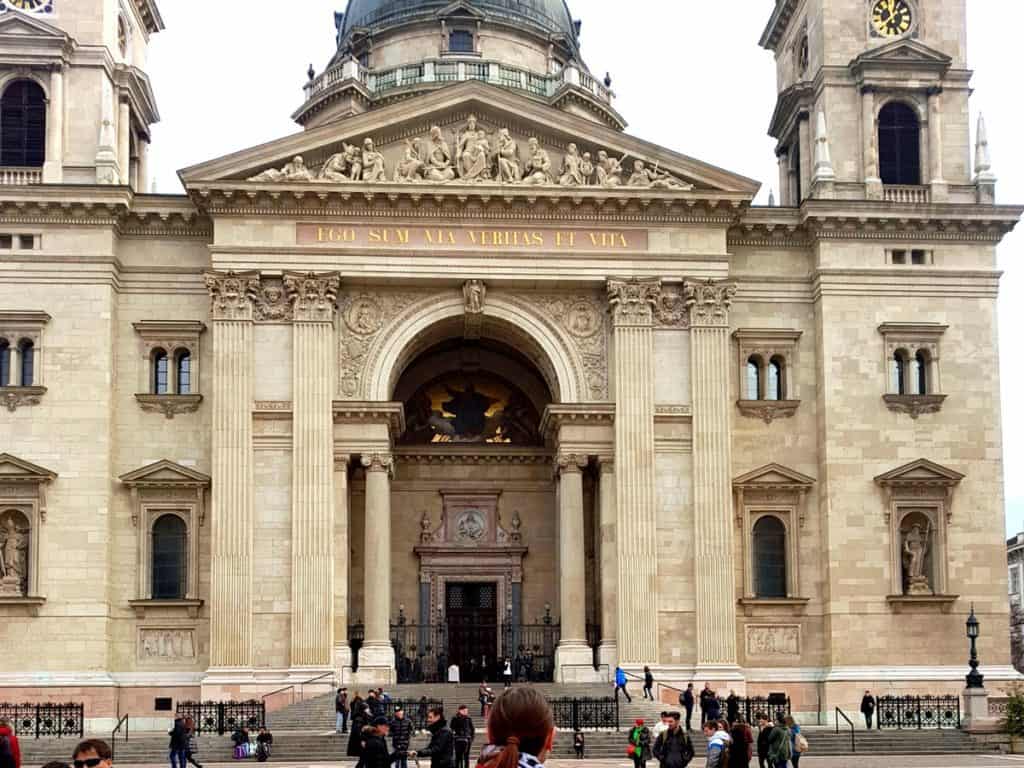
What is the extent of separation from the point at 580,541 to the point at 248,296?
12486 mm

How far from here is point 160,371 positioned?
170 feet

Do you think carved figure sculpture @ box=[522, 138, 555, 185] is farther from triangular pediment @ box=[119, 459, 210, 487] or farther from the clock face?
triangular pediment @ box=[119, 459, 210, 487]

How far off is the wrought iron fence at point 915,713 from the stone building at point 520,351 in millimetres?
1849

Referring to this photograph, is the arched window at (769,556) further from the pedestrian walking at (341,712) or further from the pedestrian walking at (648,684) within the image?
the pedestrian walking at (341,712)

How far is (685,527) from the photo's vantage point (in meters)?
50.5

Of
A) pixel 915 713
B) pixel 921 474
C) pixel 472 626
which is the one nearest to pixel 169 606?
pixel 472 626

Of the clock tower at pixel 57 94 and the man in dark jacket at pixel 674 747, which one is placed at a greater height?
the clock tower at pixel 57 94

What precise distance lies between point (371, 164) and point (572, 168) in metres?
6.13

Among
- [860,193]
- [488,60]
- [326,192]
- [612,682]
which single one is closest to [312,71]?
[488,60]

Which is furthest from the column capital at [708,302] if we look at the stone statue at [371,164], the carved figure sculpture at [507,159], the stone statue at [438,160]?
the stone statue at [371,164]

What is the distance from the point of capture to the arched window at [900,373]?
5269 centimetres

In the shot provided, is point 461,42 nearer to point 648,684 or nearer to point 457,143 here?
point 457,143

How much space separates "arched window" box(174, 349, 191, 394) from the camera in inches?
2035

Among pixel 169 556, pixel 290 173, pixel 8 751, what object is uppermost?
pixel 290 173
